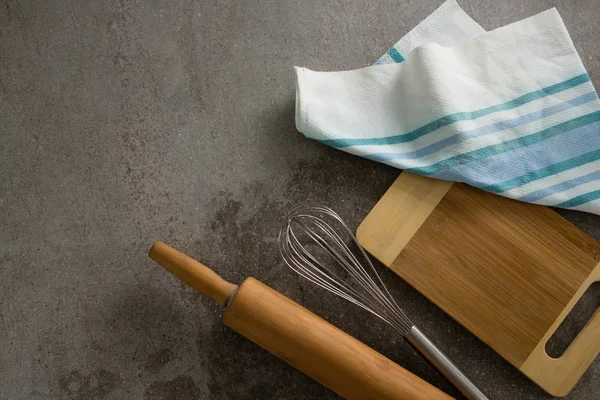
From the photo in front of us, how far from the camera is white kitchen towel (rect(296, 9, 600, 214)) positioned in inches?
25.0

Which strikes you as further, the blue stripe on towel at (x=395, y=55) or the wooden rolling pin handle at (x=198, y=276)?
the blue stripe on towel at (x=395, y=55)

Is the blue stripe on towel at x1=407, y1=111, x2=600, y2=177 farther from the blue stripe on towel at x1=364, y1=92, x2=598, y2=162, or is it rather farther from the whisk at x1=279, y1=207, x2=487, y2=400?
the whisk at x1=279, y1=207, x2=487, y2=400

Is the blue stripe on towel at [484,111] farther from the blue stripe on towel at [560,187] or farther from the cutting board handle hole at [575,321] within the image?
the cutting board handle hole at [575,321]

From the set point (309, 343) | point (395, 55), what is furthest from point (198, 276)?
point (395, 55)

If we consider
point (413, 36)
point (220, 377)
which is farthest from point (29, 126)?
point (413, 36)

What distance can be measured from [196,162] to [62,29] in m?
0.26

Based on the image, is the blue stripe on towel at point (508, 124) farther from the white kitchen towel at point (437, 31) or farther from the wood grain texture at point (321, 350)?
the wood grain texture at point (321, 350)

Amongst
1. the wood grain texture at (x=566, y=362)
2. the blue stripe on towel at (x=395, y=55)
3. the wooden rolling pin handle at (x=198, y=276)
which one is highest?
the blue stripe on towel at (x=395, y=55)

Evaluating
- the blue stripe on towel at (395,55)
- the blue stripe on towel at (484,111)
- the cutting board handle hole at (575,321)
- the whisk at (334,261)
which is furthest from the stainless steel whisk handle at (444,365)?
the blue stripe on towel at (395,55)

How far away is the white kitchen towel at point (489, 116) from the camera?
0.63 metres

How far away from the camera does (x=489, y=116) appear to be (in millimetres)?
646

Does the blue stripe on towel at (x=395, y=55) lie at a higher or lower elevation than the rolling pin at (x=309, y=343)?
higher

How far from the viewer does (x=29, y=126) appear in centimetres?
72

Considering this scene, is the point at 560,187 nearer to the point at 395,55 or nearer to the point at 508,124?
the point at 508,124
